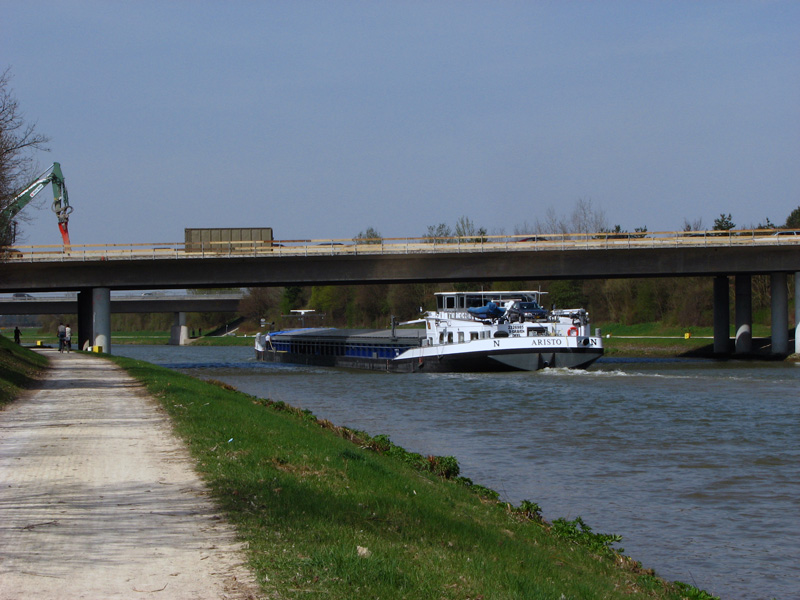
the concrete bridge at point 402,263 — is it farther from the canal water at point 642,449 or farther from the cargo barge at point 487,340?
the canal water at point 642,449

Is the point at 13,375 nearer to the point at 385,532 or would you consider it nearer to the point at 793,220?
the point at 385,532

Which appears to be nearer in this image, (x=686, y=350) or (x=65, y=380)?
(x=65, y=380)

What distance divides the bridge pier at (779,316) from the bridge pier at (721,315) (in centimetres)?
426

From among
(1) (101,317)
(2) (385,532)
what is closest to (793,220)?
(1) (101,317)

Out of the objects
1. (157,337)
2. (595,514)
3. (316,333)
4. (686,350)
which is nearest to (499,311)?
(686,350)

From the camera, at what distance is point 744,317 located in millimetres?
58094

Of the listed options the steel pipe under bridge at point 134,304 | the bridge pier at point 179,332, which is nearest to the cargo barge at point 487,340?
the steel pipe under bridge at point 134,304

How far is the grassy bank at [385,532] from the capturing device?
265 inches

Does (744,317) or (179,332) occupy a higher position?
(744,317)

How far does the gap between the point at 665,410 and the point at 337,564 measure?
71.3ft

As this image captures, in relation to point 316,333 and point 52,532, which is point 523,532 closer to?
point 52,532

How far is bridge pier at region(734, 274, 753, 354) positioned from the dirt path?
50.1 m

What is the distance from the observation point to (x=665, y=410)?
1053 inches

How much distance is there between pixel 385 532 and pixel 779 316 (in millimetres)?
52389
